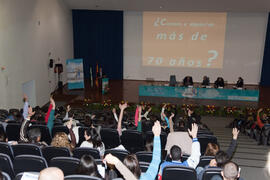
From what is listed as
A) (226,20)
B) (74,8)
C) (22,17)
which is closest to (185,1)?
(226,20)

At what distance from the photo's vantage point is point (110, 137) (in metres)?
6.18

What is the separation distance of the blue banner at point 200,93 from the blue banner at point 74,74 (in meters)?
4.03

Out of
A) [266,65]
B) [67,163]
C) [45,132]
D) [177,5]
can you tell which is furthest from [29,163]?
[266,65]

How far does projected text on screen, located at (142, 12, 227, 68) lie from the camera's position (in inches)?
670

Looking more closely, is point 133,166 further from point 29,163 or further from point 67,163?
point 29,163

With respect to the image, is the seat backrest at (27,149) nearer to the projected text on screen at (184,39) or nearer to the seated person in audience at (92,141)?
the seated person in audience at (92,141)

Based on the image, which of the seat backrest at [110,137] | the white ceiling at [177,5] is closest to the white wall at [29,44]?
the white ceiling at [177,5]

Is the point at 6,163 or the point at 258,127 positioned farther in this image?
the point at 258,127

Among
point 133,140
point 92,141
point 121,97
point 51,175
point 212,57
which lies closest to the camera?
point 51,175

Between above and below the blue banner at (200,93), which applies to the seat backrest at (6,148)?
above

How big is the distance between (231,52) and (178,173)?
15087mm

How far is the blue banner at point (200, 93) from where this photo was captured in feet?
42.2

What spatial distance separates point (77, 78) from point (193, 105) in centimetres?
660

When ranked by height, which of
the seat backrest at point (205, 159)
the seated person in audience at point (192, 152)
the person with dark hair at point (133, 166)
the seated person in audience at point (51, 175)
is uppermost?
the seated person in audience at point (51, 175)
